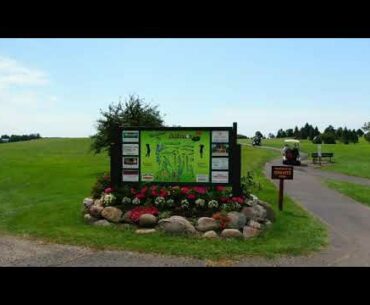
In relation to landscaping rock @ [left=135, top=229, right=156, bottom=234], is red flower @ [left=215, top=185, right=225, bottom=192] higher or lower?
higher

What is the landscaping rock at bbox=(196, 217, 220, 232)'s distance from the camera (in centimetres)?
1188

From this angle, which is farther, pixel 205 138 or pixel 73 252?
pixel 205 138

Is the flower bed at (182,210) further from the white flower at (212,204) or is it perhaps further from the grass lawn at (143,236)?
the grass lawn at (143,236)

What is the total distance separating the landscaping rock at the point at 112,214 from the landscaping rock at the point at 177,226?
139 cm

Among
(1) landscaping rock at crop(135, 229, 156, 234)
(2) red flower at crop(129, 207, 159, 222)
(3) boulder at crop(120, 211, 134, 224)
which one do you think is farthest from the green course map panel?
(1) landscaping rock at crop(135, 229, 156, 234)

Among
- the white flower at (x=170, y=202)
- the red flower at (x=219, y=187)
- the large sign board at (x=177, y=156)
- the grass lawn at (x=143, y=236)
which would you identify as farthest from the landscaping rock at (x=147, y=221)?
the red flower at (x=219, y=187)

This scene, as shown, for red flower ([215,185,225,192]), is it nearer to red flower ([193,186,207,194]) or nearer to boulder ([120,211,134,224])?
red flower ([193,186,207,194])

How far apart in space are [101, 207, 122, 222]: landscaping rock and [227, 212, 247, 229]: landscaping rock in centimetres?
276

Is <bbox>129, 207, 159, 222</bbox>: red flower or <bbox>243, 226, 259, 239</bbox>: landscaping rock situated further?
<bbox>129, 207, 159, 222</bbox>: red flower

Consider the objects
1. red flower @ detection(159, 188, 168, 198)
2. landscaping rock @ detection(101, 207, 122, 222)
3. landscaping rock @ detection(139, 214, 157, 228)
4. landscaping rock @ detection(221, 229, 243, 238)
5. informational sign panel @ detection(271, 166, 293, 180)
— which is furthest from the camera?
informational sign panel @ detection(271, 166, 293, 180)

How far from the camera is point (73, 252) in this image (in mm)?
9938
